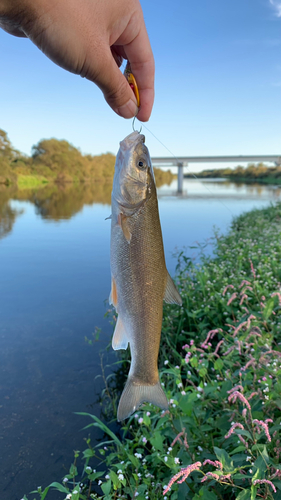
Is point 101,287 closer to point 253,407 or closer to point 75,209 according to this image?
point 253,407

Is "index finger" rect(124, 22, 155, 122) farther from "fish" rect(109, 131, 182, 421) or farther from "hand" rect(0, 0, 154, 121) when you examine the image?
"fish" rect(109, 131, 182, 421)

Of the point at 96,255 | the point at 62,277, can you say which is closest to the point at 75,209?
the point at 96,255

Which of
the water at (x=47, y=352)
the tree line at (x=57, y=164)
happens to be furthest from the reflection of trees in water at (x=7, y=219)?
the tree line at (x=57, y=164)

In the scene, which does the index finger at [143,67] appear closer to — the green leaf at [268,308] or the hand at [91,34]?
the hand at [91,34]

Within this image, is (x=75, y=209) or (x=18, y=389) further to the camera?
(x=75, y=209)

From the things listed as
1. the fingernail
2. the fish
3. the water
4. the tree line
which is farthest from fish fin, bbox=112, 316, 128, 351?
the tree line

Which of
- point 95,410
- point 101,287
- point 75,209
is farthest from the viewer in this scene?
point 75,209

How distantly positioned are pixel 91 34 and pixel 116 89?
30 cm

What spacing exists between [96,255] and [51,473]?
28.2 ft

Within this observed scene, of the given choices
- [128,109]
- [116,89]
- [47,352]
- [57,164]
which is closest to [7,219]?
[47,352]

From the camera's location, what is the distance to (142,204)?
1.75 meters

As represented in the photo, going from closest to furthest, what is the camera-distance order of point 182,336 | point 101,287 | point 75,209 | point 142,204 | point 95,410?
point 142,204, point 95,410, point 182,336, point 101,287, point 75,209

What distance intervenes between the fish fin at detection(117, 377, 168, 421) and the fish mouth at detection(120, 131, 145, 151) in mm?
1347

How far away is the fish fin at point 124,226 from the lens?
1.71 metres
